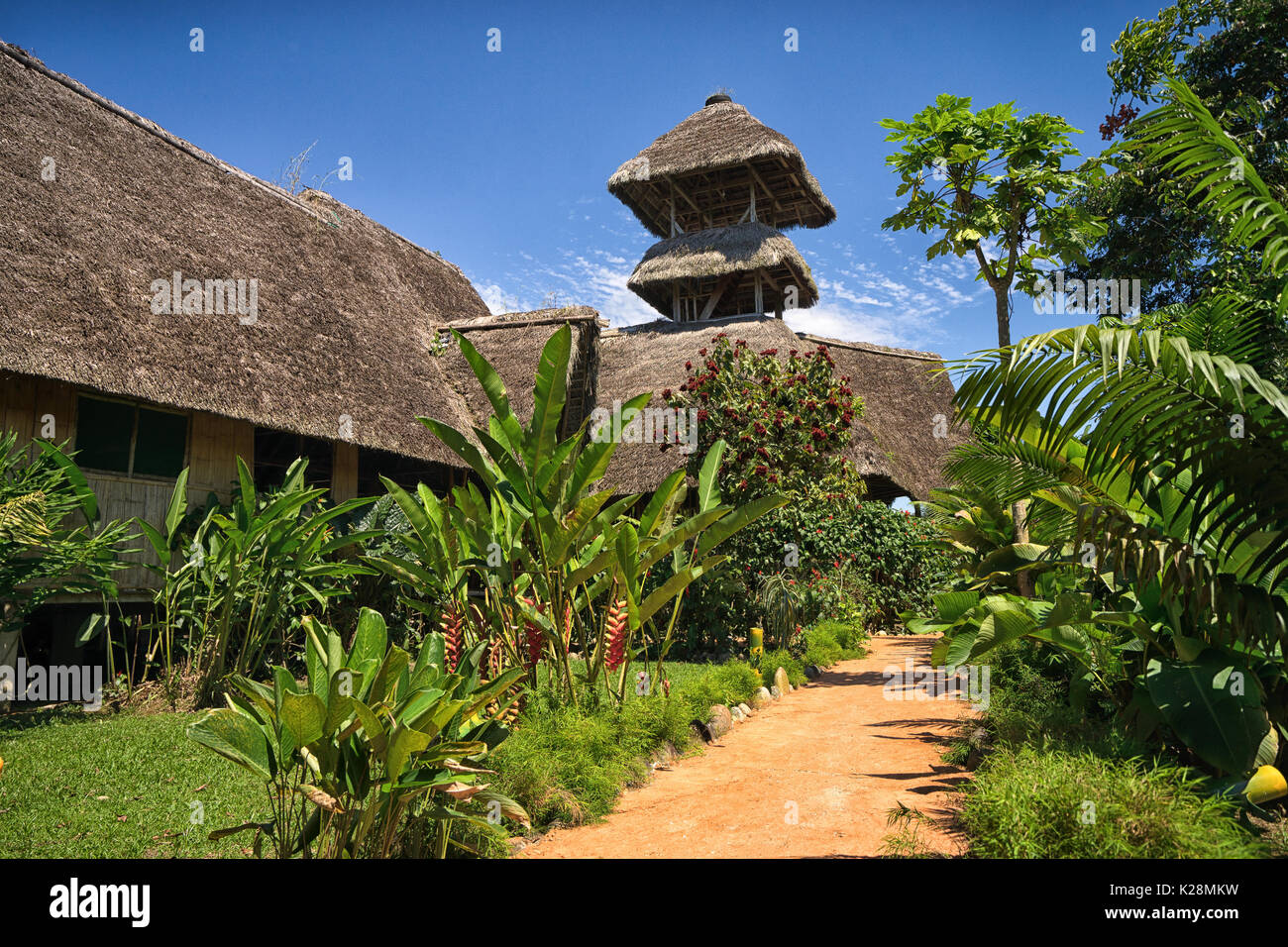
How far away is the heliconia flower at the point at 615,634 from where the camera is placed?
5.30 metres

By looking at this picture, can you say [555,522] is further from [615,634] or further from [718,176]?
[718,176]

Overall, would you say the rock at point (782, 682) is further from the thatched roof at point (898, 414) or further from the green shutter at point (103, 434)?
the green shutter at point (103, 434)

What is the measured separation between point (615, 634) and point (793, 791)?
1.59m

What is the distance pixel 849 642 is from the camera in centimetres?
978

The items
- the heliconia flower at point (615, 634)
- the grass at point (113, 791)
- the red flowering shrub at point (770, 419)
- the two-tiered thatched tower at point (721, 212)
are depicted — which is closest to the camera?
the grass at point (113, 791)

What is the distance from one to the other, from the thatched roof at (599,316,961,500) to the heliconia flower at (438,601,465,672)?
23.3 ft

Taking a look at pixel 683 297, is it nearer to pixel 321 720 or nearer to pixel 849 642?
pixel 849 642

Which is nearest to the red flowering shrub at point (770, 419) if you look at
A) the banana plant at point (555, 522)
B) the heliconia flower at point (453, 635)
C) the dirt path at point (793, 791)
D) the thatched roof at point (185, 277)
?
the dirt path at point (793, 791)

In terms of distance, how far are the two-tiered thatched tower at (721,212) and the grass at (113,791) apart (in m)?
13.8

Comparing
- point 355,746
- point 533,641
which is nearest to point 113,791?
point 533,641

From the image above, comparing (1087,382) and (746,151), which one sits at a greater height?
(746,151)
